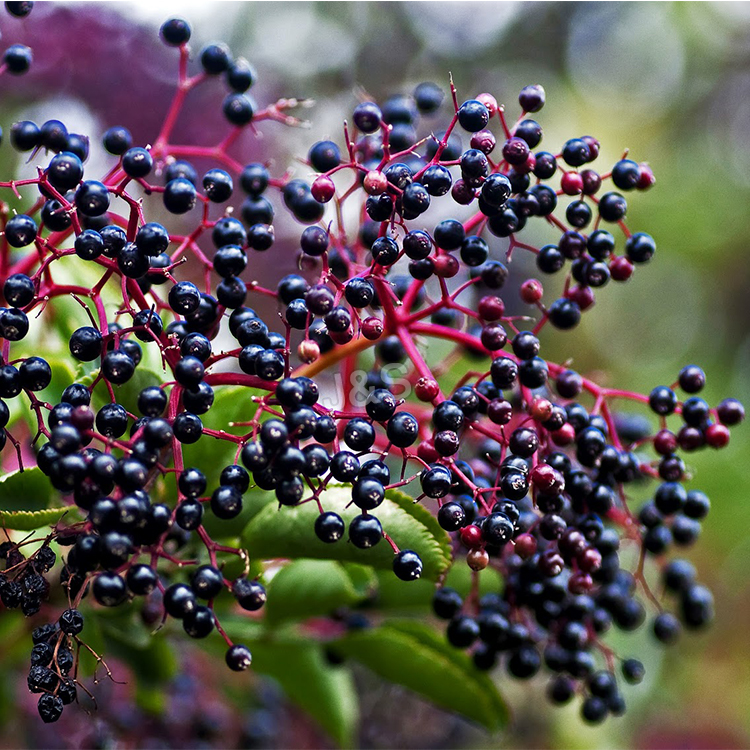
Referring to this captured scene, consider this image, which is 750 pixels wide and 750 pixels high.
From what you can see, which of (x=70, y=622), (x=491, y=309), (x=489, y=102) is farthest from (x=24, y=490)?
(x=489, y=102)

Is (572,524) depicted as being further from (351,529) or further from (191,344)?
(191,344)

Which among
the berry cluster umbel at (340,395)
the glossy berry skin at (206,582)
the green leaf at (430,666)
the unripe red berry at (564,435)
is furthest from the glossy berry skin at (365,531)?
the green leaf at (430,666)

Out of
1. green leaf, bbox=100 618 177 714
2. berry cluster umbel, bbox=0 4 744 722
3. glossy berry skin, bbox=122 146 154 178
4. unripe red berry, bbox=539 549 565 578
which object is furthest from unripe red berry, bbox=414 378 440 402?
green leaf, bbox=100 618 177 714

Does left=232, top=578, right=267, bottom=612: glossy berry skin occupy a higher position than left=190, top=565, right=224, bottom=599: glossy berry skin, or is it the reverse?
left=190, top=565, right=224, bottom=599: glossy berry skin

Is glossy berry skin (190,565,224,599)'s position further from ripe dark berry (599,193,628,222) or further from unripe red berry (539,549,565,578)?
ripe dark berry (599,193,628,222)

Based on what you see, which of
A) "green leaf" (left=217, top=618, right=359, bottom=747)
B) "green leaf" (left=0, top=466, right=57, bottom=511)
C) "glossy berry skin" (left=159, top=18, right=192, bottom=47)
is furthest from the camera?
"green leaf" (left=217, top=618, right=359, bottom=747)

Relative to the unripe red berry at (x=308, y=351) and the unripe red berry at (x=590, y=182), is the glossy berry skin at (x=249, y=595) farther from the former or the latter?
the unripe red berry at (x=590, y=182)
